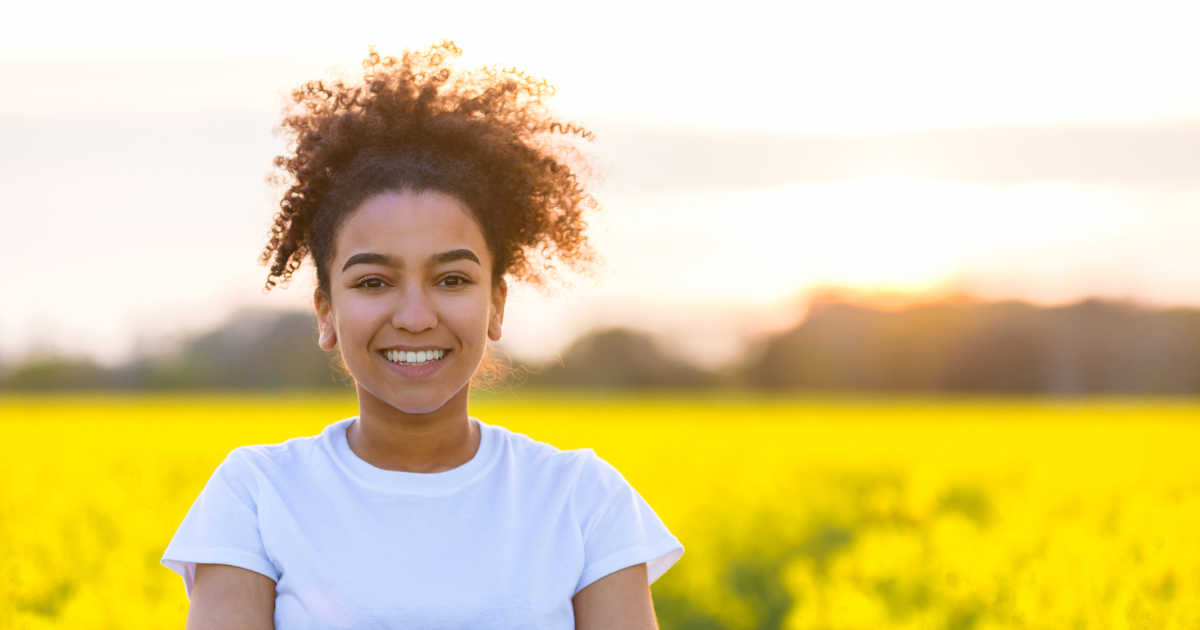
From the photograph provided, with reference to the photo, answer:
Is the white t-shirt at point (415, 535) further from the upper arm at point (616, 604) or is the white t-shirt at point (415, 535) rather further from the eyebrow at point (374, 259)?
the eyebrow at point (374, 259)

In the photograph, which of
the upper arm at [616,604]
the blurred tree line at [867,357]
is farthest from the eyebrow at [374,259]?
the blurred tree line at [867,357]

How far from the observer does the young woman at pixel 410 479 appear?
1959 mm

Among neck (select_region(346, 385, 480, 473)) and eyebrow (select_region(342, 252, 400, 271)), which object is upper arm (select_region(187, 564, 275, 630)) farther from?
eyebrow (select_region(342, 252, 400, 271))

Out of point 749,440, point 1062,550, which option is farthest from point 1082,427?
point 1062,550

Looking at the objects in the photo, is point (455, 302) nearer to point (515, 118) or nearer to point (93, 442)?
point (515, 118)

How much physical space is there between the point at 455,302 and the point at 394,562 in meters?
0.52

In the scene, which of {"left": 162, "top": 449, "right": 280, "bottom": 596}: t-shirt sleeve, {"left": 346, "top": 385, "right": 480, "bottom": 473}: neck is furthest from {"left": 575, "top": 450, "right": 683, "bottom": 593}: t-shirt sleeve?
{"left": 162, "top": 449, "right": 280, "bottom": 596}: t-shirt sleeve

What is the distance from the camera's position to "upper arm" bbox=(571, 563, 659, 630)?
2.04 meters

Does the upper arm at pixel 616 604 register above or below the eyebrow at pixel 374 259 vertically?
below

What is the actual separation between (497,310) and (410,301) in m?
0.34

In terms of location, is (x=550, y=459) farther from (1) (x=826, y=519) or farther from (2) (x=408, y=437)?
(1) (x=826, y=519)

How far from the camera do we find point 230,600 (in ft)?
6.32

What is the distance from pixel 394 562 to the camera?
199 cm

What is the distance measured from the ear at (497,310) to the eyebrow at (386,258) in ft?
0.62
